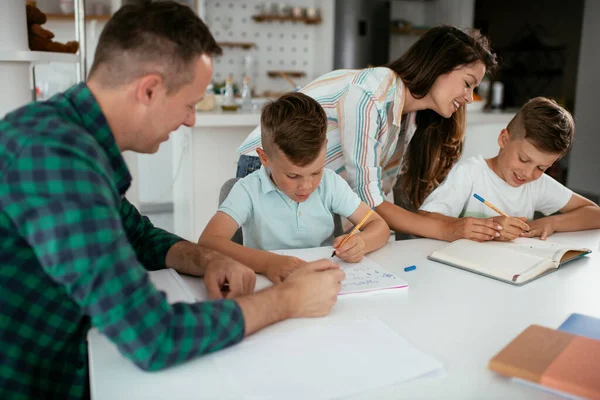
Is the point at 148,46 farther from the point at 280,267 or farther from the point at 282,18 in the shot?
the point at 282,18

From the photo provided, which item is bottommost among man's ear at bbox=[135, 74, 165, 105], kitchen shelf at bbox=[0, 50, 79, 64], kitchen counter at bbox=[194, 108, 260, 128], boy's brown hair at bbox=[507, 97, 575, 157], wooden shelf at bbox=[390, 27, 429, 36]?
kitchen counter at bbox=[194, 108, 260, 128]

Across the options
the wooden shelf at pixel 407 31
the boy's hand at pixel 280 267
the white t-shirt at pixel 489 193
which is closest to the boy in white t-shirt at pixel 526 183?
the white t-shirt at pixel 489 193

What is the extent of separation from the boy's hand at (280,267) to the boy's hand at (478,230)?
51cm

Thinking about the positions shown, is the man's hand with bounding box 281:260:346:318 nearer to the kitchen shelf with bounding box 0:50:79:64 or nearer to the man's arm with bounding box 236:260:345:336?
the man's arm with bounding box 236:260:345:336

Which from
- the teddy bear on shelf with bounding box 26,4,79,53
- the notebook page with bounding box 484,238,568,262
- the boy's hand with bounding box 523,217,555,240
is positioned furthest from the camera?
the teddy bear on shelf with bounding box 26,4,79,53

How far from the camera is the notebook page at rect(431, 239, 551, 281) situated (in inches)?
47.2

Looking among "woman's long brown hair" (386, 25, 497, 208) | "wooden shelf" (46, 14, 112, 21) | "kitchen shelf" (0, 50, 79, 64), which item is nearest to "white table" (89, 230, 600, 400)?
"woman's long brown hair" (386, 25, 497, 208)

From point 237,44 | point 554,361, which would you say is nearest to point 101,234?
point 554,361

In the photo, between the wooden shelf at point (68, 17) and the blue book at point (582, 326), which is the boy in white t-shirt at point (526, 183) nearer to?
the blue book at point (582, 326)

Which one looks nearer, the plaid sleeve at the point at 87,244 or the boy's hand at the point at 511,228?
the plaid sleeve at the point at 87,244

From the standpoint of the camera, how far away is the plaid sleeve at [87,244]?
2.14 ft

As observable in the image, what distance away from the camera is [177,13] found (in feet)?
2.73

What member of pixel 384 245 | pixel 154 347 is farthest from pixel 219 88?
pixel 154 347

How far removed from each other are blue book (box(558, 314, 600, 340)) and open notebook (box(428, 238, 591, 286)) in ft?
0.59
